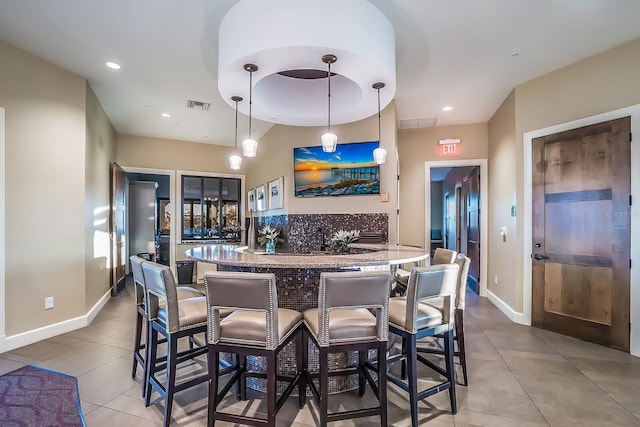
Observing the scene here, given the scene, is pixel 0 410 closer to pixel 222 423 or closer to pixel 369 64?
pixel 222 423

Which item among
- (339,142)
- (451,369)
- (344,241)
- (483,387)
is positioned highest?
(339,142)

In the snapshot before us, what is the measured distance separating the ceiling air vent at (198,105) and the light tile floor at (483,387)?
9.95 ft

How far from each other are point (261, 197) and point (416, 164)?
289 centimetres

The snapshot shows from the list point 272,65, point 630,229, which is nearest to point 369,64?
point 272,65

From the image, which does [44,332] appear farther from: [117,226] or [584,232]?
[584,232]

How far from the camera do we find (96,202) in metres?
4.11

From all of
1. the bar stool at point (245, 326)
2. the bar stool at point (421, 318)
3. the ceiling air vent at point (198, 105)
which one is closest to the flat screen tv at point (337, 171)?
the ceiling air vent at point (198, 105)

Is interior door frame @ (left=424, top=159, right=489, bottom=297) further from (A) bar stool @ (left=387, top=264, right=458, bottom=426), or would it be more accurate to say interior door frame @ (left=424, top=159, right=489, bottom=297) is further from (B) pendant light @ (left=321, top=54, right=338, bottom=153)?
(A) bar stool @ (left=387, top=264, right=458, bottom=426)

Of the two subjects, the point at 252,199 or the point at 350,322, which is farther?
the point at 252,199

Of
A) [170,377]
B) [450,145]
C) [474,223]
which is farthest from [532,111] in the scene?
[170,377]

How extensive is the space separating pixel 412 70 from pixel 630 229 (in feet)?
8.63

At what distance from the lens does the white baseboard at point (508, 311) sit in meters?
3.76

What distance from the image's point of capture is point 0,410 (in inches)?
79.7

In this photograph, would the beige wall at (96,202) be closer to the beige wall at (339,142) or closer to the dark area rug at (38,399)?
the dark area rug at (38,399)
